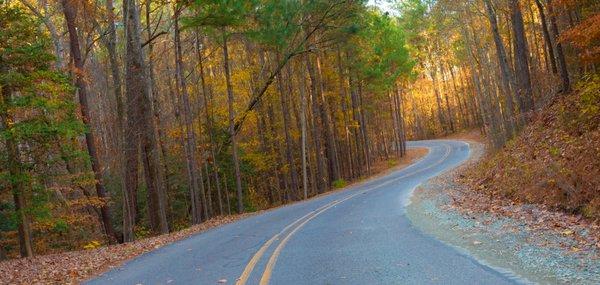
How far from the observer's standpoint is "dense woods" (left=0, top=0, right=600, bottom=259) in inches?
579

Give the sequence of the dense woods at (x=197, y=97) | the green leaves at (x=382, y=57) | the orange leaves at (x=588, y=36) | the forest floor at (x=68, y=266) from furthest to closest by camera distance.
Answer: the green leaves at (x=382, y=57) → the dense woods at (x=197, y=97) → the orange leaves at (x=588, y=36) → the forest floor at (x=68, y=266)

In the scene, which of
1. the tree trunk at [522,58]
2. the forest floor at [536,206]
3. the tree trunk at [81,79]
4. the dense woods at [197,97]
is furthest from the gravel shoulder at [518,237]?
the tree trunk at [81,79]

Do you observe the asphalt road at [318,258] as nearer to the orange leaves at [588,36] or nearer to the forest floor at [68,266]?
the forest floor at [68,266]

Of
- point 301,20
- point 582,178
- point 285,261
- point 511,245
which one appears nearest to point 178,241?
point 285,261

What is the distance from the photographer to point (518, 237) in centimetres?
834

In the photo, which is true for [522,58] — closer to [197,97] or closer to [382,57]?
[197,97]

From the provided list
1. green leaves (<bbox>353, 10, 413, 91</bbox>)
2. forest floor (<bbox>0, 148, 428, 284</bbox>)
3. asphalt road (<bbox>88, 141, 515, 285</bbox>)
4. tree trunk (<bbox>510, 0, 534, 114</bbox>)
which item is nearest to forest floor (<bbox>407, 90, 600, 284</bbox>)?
asphalt road (<bbox>88, 141, 515, 285</bbox>)

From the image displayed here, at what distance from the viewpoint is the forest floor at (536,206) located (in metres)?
6.62

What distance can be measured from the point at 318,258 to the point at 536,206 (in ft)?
19.0

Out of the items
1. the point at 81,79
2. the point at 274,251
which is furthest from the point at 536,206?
the point at 81,79

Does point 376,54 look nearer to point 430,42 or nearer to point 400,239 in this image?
point 430,42

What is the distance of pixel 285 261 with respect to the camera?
8.29m

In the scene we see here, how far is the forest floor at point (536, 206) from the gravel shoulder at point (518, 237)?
1 centimetres

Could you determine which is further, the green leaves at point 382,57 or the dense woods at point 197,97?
the green leaves at point 382,57
